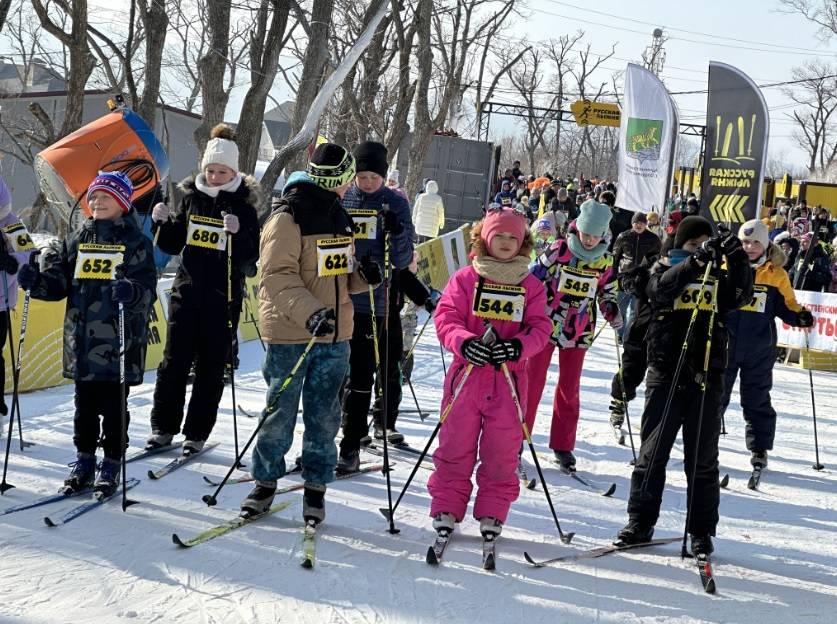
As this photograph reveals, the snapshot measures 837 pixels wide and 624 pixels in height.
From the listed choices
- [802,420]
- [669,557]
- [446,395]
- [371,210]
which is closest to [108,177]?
[371,210]

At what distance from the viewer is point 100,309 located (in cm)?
505

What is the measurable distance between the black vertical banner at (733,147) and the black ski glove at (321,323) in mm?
8778

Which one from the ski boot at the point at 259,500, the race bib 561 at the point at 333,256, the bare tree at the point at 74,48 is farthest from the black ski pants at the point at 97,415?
the bare tree at the point at 74,48

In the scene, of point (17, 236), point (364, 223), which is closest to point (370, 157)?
point (364, 223)

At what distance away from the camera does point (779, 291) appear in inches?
276

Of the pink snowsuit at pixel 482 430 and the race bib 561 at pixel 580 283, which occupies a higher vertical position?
the race bib 561 at pixel 580 283

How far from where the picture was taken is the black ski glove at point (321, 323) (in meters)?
4.35

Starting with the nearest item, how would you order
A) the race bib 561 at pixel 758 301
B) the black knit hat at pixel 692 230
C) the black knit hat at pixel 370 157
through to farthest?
the black knit hat at pixel 692 230 → the black knit hat at pixel 370 157 → the race bib 561 at pixel 758 301

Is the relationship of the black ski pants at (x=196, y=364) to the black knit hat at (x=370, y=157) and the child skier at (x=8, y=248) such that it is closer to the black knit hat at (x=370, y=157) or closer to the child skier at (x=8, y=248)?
the child skier at (x=8, y=248)

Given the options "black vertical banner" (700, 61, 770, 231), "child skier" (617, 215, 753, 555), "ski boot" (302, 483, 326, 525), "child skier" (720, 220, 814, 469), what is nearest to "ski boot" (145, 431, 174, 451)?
"ski boot" (302, 483, 326, 525)

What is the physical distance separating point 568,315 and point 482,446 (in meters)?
2.16

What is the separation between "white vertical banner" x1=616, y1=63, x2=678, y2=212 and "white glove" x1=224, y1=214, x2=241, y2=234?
9.64 m

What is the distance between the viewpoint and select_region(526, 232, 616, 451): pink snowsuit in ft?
21.9

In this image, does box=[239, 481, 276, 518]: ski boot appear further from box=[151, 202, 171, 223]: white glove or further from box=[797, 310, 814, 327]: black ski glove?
box=[797, 310, 814, 327]: black ski glove
